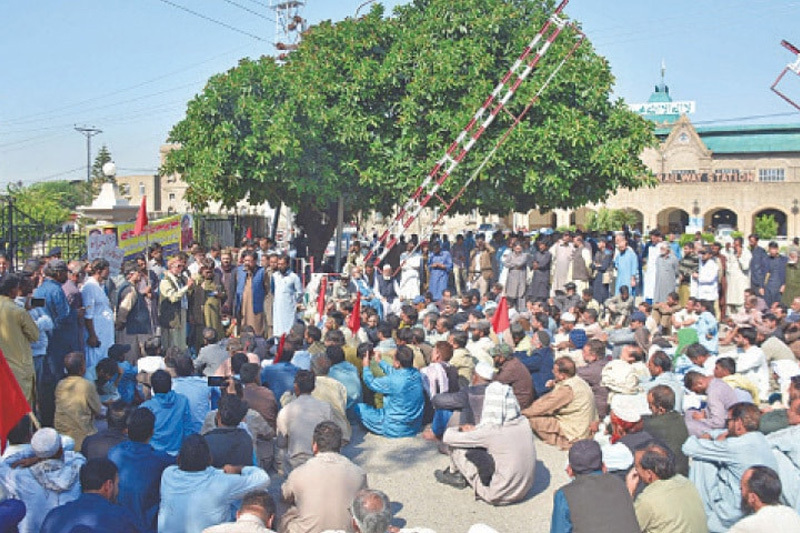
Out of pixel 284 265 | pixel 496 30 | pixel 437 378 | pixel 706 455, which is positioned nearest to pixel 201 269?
pixel 284 265

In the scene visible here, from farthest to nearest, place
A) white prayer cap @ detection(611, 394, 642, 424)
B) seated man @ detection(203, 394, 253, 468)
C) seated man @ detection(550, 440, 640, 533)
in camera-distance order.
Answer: white prayer cap @ detection(611, 394, 642, 424)
seated man @ detection(203, 394, 253, 468)
seated man @ detection(550, 440, 640, 533)

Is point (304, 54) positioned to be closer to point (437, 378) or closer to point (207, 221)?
point (207, 221)

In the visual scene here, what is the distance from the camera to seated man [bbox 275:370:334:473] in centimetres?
690

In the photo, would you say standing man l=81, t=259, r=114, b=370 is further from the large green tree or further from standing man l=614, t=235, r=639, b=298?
standing man l=614, t=235, r=639, b=298

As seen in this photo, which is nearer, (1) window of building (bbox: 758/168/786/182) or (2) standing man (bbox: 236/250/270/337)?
(2) standing man (bbox: 236/250/270/337)

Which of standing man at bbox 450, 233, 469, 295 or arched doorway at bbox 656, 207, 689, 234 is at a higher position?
arched doorway at bbox 656, 207, 689, 234

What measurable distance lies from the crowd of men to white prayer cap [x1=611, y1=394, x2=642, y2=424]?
0.06 ft

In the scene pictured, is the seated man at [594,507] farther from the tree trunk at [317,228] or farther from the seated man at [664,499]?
the tree trunk at [317,228]

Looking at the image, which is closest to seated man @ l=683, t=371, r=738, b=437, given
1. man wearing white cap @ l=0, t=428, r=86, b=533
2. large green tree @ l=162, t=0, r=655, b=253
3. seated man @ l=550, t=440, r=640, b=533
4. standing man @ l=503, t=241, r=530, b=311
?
seated man @ l=550, t=440, r=640, b=533

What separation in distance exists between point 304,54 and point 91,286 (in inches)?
436

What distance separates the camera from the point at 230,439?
5848 mm

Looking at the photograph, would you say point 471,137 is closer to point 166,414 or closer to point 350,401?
point 350,401

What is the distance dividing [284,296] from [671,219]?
52985 millimetres

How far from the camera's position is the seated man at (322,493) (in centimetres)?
536
